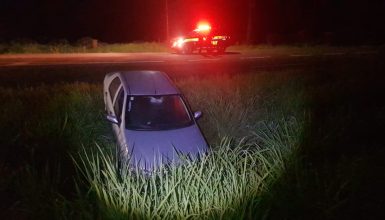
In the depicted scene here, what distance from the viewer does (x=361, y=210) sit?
559 cm

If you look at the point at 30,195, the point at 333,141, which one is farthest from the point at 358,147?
the point at 30,195

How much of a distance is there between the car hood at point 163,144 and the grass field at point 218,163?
413mm

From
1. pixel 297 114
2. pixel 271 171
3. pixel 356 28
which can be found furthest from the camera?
pixel 356 28

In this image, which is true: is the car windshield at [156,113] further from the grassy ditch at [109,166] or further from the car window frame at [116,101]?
the grassy ditch at [109,166]

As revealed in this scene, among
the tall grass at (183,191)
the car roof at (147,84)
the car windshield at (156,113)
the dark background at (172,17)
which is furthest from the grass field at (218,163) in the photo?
the dark background at (172,17)

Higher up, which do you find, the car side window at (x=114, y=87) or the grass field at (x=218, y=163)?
the car side window at (x=114, y=87)

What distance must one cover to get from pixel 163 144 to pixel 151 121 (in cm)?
75

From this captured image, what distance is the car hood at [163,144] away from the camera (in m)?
6.74

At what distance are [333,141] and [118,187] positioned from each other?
415cm

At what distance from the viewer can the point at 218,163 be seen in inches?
233

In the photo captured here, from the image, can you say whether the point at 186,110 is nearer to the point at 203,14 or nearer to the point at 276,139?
the point at 276,139

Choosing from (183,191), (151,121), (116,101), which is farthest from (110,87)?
(183,191)

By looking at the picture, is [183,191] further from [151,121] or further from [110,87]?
[110,87]

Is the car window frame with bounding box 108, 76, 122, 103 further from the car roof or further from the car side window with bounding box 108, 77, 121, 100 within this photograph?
the car roof
